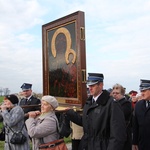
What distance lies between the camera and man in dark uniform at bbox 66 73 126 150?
3250 mm

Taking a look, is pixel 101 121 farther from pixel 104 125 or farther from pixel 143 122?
pixel 143 122

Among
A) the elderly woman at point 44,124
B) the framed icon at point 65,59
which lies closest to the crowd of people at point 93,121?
the elderly woman at point 44,124

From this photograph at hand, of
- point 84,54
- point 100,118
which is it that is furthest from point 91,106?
point 84,54

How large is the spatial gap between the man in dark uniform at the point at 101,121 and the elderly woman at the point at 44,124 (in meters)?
0.47

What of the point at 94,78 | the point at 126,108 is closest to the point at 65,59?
the point at 94,78

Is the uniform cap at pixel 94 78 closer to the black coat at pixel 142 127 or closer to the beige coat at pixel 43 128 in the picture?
the beige coat at pixel 43 128

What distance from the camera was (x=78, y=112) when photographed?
4.31m

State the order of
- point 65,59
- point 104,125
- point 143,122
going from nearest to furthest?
point 104,125
point 143,122
point 65,59

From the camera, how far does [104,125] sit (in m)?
3.37

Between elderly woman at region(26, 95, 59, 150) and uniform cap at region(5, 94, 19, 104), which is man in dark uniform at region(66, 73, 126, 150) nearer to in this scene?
elderly woman at region(26, 95, 59, 150)

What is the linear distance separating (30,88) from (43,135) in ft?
9.75

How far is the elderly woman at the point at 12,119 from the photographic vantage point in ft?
14.3

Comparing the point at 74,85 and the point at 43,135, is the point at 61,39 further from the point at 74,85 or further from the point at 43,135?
the point at 43,135

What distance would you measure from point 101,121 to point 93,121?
14cm
